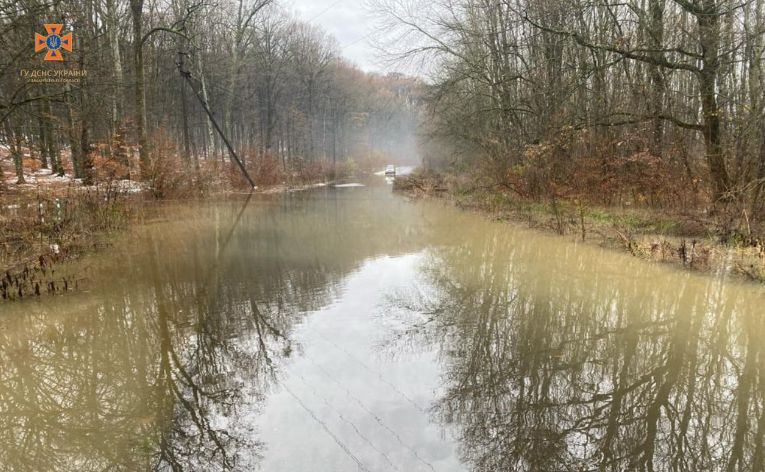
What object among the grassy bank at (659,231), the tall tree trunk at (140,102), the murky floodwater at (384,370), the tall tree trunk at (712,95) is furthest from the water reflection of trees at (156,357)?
the tall tree trunk at (140,102)

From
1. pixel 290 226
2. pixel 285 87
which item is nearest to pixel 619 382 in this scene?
pixel 290 226

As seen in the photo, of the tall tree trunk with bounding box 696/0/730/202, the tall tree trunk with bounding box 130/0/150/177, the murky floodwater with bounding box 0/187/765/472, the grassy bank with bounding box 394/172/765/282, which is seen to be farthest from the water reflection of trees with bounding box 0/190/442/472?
the tall tree trunk with bounding box 130/0/150/177

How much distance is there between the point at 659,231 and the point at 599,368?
7.75 meters

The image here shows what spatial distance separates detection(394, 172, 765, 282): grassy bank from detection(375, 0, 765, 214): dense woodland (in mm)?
561

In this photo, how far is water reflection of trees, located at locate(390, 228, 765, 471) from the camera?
3.40 meters

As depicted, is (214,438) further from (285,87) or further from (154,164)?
(285,87)

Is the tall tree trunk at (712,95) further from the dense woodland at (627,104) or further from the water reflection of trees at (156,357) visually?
the water reflection of trees at (156,357)

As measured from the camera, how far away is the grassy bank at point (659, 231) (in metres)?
8.32

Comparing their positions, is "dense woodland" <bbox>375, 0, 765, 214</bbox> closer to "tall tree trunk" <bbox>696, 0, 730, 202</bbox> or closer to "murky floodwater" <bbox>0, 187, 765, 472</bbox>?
"tall tree trunk" <bbox>696, 0, 730, 202</bbox>

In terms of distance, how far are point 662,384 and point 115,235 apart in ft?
37.6

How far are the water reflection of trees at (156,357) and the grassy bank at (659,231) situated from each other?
592 cm

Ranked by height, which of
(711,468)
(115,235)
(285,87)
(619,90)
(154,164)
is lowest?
(711,468)

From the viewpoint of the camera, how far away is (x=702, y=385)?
434 centimetres

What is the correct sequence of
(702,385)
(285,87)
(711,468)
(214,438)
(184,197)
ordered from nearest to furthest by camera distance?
1. (711,468)
2. (214,438)
3. (702,385)
4. (184,197)
5. (285,87)
